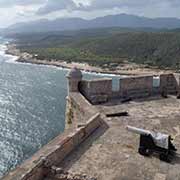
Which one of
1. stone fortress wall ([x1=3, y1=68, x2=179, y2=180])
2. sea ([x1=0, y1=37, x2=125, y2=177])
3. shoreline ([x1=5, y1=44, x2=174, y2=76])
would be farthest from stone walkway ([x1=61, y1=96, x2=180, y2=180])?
shoreline ([x1=5, y1=44, x2=174, y2=76])

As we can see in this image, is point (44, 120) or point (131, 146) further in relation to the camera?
point (44, 120)

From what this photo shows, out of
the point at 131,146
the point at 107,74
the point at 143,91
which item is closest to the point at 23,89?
the point at 107,74

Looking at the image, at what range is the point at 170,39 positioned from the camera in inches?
5074

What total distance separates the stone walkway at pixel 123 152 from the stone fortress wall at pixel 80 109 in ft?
0.94

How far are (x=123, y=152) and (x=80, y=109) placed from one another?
339 centimetres

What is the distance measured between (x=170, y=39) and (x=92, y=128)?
12473 cm

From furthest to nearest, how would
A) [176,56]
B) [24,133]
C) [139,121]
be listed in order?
[176,56] → [24,133] → [139,121]

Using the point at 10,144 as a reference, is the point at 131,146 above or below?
above

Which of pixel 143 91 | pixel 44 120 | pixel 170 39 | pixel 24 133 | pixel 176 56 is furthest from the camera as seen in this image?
pixel 170 39

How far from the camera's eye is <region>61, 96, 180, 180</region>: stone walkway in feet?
25.0

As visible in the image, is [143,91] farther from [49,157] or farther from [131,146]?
[49,157]

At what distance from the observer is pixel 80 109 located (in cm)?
1167

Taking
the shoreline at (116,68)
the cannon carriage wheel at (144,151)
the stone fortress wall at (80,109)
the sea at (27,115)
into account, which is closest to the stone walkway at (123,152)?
the cannon carriage wheel at (144,151)

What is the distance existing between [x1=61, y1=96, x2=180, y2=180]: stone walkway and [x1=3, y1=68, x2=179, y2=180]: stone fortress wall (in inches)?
11.3
